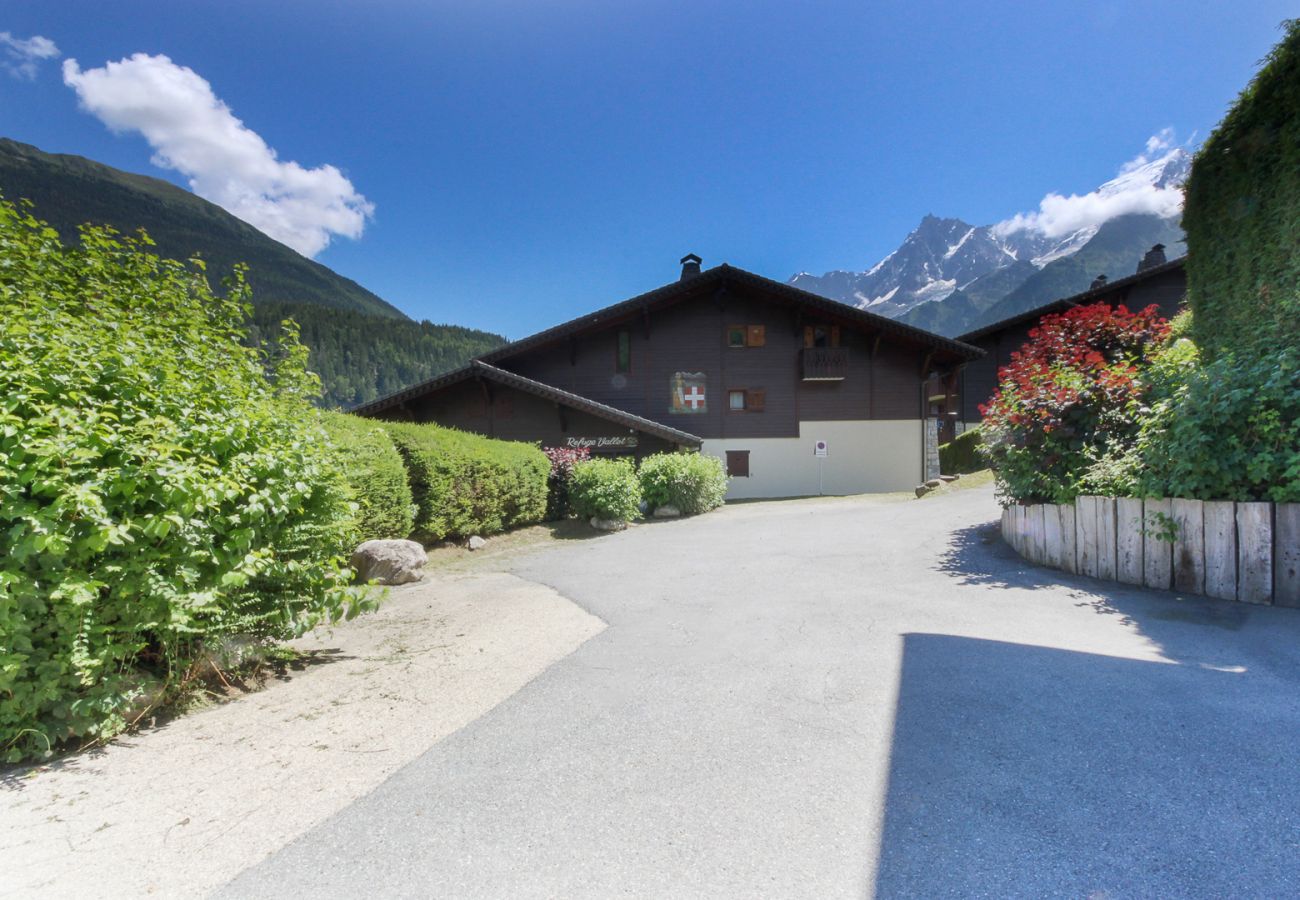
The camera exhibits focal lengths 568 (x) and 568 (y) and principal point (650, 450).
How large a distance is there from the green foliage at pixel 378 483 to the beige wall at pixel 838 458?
16107 millimetres

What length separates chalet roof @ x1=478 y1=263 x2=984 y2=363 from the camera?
2247 centimetres

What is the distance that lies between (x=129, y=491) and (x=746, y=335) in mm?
22776

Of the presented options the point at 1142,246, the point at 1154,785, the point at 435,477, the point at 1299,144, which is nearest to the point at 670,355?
the point at 435,477

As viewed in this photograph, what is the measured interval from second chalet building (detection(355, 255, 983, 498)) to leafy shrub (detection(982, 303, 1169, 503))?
1517cm

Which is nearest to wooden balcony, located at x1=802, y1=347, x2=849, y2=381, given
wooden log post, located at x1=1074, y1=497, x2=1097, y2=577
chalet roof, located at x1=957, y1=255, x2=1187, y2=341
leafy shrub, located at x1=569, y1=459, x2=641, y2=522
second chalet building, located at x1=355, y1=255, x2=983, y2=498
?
second chalet building, located at x1=355, y1=255, x2=983, y2=498

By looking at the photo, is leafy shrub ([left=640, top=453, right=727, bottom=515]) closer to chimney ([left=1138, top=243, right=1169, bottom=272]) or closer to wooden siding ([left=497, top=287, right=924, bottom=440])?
wooden siding ([left=497, top=287, right=924, bottom=440])

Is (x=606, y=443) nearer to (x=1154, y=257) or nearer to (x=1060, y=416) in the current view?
(x=1060, y=416)

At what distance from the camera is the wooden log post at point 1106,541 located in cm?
611

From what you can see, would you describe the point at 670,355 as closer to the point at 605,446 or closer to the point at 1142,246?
the point at 605,446

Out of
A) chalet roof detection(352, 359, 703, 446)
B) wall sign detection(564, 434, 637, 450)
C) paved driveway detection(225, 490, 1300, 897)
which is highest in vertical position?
chalet roof detection(352, 359, 703, 446)

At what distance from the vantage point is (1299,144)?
736 cm

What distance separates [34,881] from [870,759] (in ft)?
10.9

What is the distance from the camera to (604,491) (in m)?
12.4

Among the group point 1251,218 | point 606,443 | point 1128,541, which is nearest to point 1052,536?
point 1128,541
